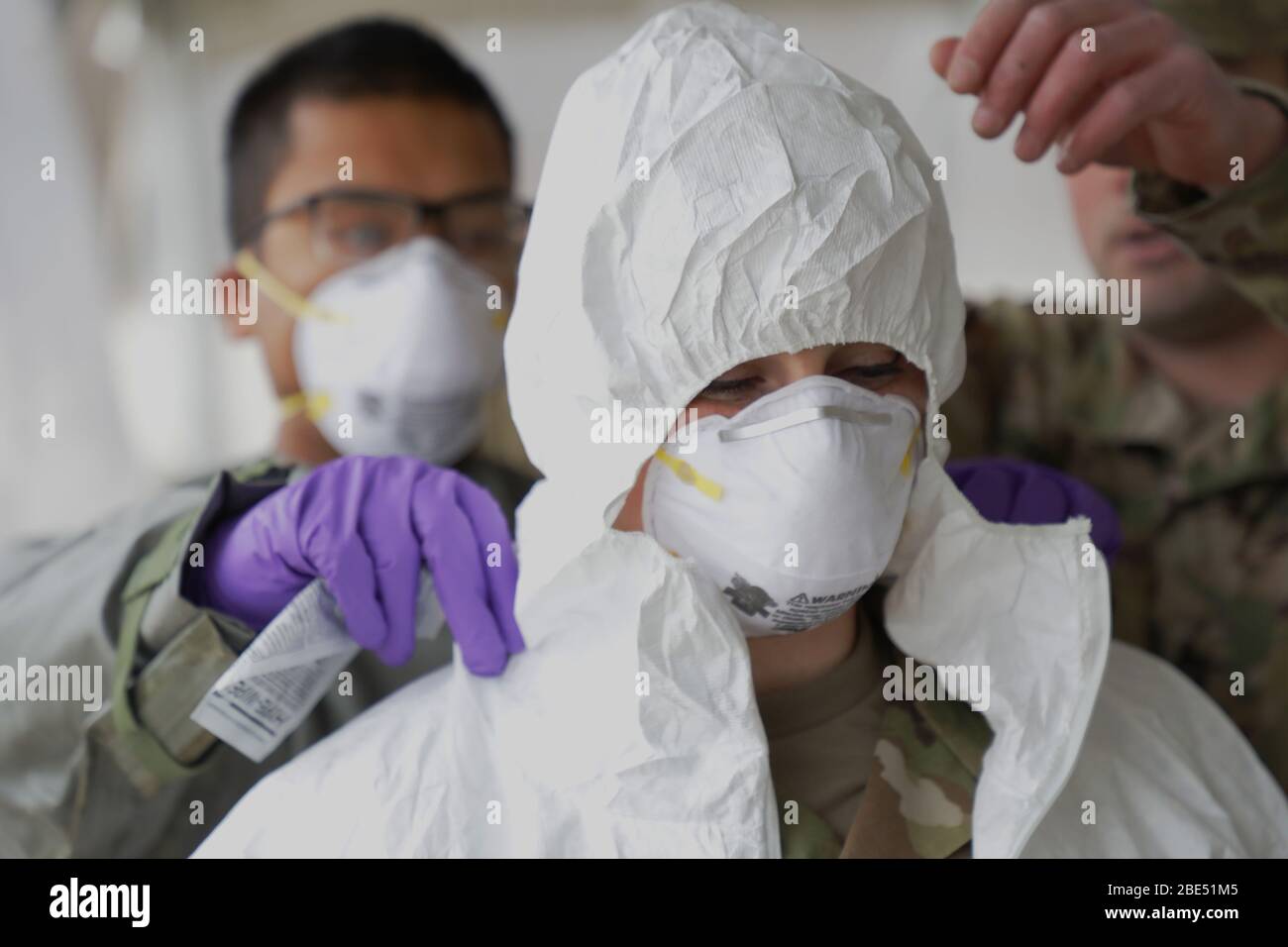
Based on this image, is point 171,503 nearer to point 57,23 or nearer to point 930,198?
point 930,198

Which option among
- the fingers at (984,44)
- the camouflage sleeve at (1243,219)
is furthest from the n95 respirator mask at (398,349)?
the camouflage sleeve at (1243,219)

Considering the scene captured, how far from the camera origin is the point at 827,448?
3.34ft

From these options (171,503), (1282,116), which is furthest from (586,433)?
(1282,116)

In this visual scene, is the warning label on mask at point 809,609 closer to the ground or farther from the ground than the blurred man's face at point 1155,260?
closer to the ground

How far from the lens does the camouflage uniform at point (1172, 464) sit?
5.87ft

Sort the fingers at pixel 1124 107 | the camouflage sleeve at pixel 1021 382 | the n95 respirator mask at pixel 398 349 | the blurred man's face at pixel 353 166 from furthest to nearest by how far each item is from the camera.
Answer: the camouflage sleeve at pixel 1021 382 < the blurred man's face at pixel 353 166 < the n95 respirator mask at pixel 398 349 < the fingers at pixel 1124 107

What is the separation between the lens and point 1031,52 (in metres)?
1.23

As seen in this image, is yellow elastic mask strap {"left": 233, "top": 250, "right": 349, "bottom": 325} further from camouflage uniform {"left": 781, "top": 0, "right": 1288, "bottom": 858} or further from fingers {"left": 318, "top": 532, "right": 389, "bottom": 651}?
camouflage uniform {"left": 781, "top": 0, "right": 1288, "bottom": 858}

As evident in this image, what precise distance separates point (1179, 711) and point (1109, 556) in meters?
0.26

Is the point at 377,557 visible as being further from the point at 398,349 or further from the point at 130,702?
the point at 398,349

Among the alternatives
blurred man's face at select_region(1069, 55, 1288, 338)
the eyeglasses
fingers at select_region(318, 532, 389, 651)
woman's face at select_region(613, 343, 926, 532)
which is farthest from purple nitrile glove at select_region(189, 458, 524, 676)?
blurred man's face at select_region(1069, 55, 1288, 338)

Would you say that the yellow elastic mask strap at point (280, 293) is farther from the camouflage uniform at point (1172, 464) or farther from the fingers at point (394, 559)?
the camouflage uniform at point (1172, 464)

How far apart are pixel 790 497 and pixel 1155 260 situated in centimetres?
116

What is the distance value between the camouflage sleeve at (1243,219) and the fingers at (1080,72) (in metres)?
0.24
